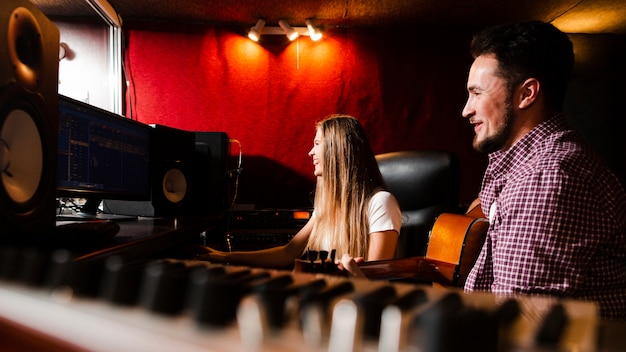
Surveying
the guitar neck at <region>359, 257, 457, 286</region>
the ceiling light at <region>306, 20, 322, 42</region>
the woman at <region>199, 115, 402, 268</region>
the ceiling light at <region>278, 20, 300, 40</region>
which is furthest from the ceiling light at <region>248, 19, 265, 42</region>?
the guitar neck at <region>359, 257, 457, 286</region>

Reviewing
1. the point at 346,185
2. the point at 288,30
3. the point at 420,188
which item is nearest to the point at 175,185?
the point at 346,185

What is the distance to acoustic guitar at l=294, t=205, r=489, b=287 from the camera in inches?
56.2

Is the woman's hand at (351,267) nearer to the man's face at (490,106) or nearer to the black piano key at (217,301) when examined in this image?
the man's face at (490,106)

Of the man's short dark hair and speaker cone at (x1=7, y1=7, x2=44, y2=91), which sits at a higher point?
the man's short dark hair

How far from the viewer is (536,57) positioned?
120 centimetres

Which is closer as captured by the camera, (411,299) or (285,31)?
(411,299)

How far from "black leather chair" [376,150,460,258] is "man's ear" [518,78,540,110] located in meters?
0.68

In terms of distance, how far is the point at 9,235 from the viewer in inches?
23.0

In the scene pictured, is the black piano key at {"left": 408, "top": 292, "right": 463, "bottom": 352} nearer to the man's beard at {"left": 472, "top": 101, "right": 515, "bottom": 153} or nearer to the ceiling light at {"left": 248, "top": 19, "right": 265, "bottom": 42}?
the man's beard at {"left": 472, "top": 101, "right": 515, "bottom": 153}

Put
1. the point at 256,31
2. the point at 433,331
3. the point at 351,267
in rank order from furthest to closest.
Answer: the point at 256,31
the point at 351,267
the point at 433,331

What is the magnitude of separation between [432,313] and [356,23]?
2.95 meters

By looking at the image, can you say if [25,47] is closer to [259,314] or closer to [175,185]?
[259,314]

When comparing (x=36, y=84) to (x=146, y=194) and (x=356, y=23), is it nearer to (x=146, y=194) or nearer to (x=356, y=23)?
(x=146, y=194)

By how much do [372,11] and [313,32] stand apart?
1.35ft
